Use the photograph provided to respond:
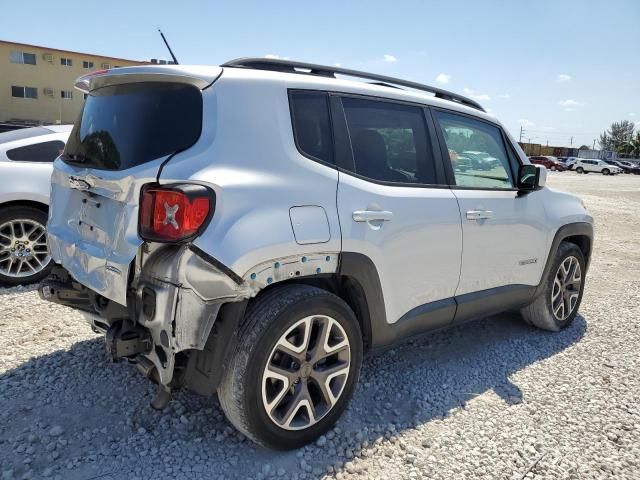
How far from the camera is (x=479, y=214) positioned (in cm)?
345

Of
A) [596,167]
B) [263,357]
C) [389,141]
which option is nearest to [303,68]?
[389,141]

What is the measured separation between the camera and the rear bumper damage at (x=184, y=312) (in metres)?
2.21

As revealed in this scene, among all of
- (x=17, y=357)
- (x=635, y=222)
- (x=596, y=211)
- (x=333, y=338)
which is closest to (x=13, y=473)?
(x=17, y=357)

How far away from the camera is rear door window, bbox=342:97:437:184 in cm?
289

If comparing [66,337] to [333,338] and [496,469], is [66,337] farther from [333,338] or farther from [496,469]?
[496,469]

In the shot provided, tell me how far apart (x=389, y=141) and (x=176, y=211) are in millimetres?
1483

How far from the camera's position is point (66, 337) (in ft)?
13.0

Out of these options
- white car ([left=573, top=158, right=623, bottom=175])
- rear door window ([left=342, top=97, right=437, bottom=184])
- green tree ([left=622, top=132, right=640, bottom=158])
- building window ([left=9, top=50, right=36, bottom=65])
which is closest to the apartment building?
building window ([left=9, top=50, right=36, bottom=65])

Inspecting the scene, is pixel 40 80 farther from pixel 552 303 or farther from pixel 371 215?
pixel 371 215

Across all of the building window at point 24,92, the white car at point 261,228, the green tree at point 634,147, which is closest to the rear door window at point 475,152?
the white car at point 261,228

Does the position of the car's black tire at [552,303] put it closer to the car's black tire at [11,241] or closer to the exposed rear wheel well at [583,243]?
the exposed rear wheel well at [583,243]

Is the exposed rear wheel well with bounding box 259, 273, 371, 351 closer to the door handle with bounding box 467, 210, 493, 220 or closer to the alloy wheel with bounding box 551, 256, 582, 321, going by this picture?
the door handle with bounding box 467, 210, 493, 220

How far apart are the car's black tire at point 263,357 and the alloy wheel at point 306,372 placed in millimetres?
18

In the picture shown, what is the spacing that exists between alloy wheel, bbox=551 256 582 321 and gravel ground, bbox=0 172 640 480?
32 centimetres
